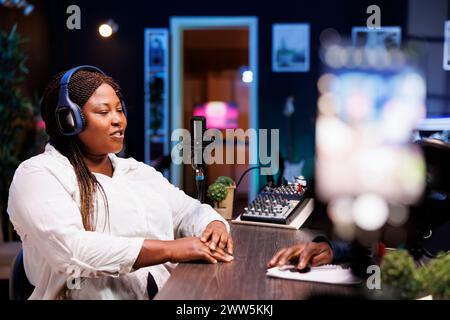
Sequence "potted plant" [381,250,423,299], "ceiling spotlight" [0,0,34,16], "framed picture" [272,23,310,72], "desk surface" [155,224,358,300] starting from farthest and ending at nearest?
"framed picture" [272,23,310,72]
"ceiling spotlight" [0,0,34,16]
"desk surface" [155,224,358,300]
"potted plant" [381,250,423,299]

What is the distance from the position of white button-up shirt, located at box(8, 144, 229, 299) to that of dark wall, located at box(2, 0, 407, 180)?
15.7 ft

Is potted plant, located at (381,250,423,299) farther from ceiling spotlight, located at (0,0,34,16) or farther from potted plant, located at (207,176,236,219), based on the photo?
ceiling spotlight, located at (0,0,34,16)

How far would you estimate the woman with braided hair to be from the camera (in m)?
1.45

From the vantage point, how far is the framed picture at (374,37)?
634 centimetres

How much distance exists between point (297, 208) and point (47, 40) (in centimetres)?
511

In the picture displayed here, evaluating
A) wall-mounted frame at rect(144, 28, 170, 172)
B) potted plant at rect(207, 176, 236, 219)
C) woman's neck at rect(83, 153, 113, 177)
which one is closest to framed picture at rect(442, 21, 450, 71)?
wall-mounted frame at rect(144, 28, 170, 172)

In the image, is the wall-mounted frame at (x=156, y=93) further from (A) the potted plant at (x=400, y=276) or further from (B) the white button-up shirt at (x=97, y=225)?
(A) the potted plant at (x=400, y=276)

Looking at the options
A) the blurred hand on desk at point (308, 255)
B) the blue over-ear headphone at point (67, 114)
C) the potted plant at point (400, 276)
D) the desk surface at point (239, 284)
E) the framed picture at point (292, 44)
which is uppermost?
the framed picture at point (292, 44)
